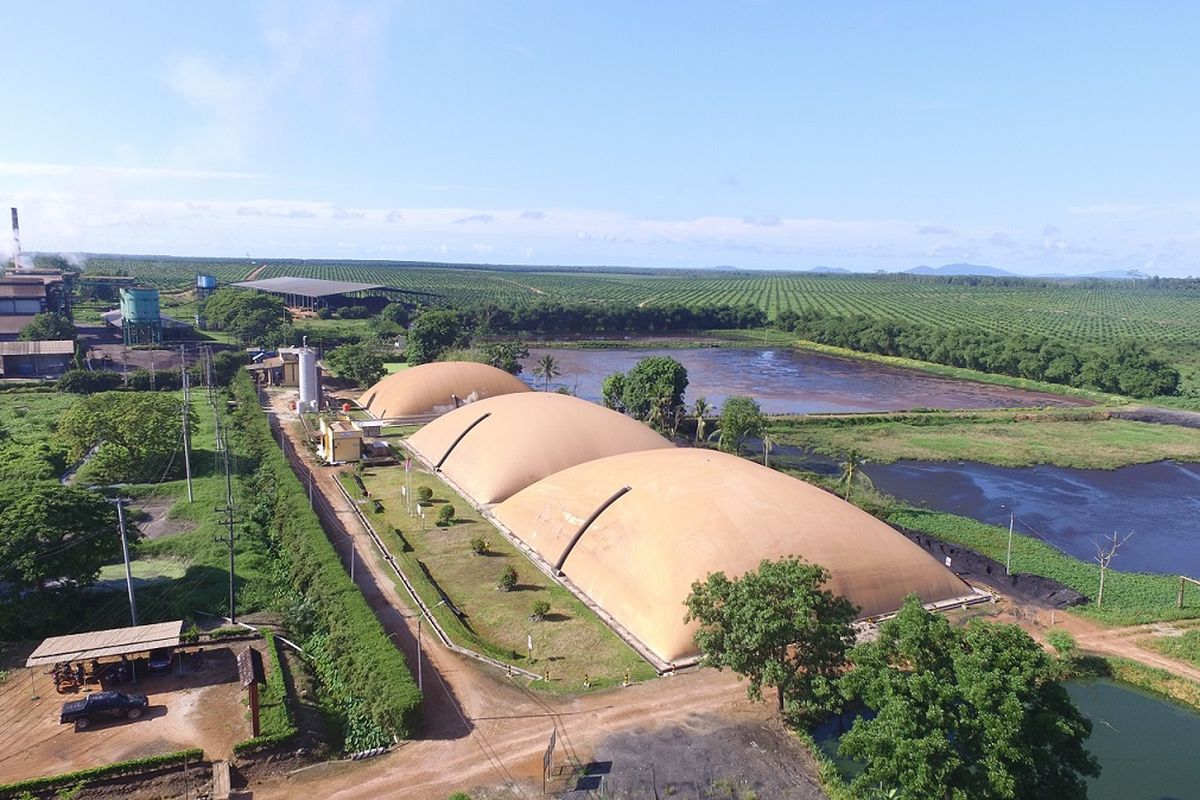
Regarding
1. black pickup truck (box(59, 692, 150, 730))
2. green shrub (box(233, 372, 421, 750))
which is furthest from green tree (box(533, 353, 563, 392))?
black pickup truck (box(59, 692, 150, 730))

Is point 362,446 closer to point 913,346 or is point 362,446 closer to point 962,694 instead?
point 962,694

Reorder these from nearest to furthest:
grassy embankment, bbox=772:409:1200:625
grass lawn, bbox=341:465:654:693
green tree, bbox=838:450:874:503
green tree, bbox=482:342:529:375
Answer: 1. grass lawn, bbox=341:465:654:693
2. grassy embankment, bbox=772:409:1200:625
3. green tree, bbox=838:450:874:503
4. green tree, bbox=482:342:529:375

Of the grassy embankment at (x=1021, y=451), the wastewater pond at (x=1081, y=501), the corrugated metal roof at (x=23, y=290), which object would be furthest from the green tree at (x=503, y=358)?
the corrugated metal roof at (x=23, y=290)

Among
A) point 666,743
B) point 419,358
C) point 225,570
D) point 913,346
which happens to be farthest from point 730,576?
point 913,346

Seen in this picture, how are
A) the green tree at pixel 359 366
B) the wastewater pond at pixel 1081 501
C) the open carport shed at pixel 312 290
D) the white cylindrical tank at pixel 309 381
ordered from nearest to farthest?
the wastewater pond at pixel 1081 501 → the white cylindrical tank at pixel 309 381 → the green tree at pixel 359 366 → the open carport shed at pixel 312 290

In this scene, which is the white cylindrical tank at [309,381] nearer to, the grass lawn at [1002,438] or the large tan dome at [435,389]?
the large tan dome at [435,389]

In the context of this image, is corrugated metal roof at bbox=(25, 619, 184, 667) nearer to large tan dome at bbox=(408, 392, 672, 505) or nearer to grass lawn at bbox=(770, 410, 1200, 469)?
large tan dome at bbox=(408, 392, 672, 505)
